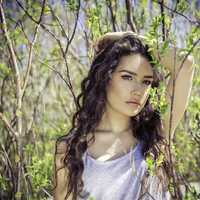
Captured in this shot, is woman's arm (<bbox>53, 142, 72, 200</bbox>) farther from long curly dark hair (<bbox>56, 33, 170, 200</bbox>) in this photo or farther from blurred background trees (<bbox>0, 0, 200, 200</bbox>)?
blurred background trees (<bbox>0, 0, 200, 200</bbox>)

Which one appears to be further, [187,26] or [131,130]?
[187,26]

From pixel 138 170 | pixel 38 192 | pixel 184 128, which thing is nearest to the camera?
pixel 138 170

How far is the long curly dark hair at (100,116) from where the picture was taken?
7.66ft

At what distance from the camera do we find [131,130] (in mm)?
2461

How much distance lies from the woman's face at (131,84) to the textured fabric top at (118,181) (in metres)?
0.22

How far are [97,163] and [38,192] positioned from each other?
3.41 ft

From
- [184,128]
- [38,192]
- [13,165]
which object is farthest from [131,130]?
[184,128]

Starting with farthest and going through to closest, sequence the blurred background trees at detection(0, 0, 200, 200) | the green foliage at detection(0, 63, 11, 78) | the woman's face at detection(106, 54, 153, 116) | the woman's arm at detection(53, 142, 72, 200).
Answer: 1. the green foliage at detection(0, 63, 11, 78)
2. the blurred background trees at detection(0, 0, 200, 200)
3. the woman's arm at detection(53, 142, 72, 200)
4. the woman's face at detection(106, 54, 153, 116)

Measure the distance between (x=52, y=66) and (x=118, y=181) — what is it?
1.20 m

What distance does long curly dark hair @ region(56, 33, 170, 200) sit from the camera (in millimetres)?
2336

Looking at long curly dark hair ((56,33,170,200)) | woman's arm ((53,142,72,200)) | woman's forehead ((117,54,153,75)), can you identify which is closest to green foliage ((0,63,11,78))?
long curly dark hair ((56,33,170,200))

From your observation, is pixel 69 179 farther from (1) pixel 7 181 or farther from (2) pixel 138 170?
(1) pixel 7 181

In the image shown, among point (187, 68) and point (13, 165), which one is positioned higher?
point (187, 68)

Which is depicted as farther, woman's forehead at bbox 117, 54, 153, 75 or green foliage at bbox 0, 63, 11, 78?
green foliage at bbox 0, 63, 11, 78
